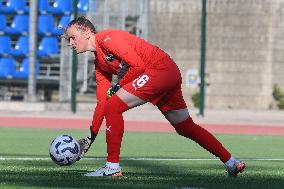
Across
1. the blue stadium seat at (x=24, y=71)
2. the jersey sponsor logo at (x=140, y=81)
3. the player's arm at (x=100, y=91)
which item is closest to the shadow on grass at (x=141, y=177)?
the player's arm at (x=100, y=91)

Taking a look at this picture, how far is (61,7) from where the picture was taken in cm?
3622

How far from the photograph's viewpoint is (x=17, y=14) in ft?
120

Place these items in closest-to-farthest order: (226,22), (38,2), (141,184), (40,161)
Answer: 1. (141,184)
2. (40,161)
3. (38,2)
4. (226,22)

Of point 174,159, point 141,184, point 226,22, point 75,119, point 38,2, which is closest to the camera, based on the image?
point 141,184

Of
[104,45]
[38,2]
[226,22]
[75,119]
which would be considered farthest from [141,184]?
[226,22]

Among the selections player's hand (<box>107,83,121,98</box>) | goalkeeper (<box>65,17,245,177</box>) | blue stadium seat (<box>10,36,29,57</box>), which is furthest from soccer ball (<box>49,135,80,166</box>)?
blue stadium seat (<box>10,36,29,57</box>)

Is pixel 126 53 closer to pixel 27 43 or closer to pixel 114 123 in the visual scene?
pixel 114 123

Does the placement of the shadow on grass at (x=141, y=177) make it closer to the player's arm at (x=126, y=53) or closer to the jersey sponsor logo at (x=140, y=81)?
Answer: the jersey sponsor logo at (x=140, y=81)

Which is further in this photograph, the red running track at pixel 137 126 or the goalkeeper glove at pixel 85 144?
the red running track at pixel 137 126

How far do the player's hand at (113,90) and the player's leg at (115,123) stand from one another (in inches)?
11.1

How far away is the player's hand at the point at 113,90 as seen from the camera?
9255 millimetres

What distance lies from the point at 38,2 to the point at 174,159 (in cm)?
2416

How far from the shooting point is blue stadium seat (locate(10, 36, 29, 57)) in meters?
36.0

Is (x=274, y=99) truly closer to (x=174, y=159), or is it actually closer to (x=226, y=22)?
(x=226, y=22)
